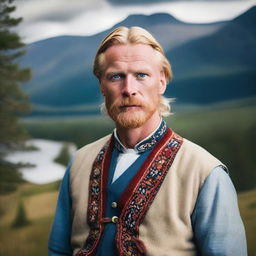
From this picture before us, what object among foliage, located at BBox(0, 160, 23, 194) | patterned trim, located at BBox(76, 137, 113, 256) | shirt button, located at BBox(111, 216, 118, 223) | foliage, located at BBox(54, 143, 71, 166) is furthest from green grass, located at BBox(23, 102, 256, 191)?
shirt button, located at BBox(111, 216, 118, 223)

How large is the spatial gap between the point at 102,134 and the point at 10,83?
80 centimetres

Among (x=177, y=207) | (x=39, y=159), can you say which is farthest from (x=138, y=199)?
(x=39, y=159)

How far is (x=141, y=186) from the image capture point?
4.86 feet

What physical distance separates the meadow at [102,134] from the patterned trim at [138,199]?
1.86m

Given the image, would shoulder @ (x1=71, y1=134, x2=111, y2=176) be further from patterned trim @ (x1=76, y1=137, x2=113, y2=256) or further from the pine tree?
the pine tree

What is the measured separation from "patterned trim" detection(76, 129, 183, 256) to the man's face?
12 centimetres

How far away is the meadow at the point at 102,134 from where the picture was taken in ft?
11.0

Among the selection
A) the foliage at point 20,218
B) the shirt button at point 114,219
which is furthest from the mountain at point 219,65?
the shirt button at point 114,219

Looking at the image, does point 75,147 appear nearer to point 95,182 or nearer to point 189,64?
point 189,64

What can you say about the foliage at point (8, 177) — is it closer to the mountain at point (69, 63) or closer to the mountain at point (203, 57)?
the mountain at point (69, 63)

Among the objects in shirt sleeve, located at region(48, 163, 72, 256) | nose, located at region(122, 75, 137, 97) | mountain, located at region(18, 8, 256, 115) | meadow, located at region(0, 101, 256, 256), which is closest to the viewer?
nose, located at region(122, 75, 137, 97)

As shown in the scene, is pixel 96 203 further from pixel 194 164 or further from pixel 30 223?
pixel 30 223

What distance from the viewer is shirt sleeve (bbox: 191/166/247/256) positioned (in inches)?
54.0

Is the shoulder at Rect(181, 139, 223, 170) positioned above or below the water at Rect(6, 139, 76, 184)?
below
